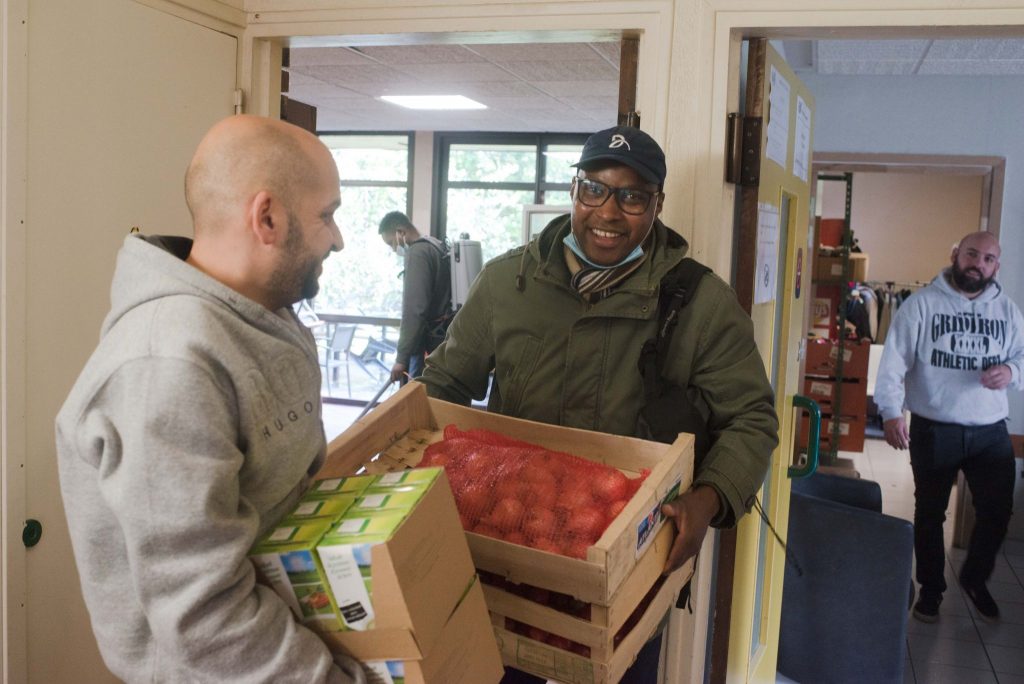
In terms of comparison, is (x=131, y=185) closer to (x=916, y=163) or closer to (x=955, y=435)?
(x=955, y=435)

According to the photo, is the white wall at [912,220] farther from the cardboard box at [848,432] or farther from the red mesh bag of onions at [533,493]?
the red mesh bag of onions at [533,493]

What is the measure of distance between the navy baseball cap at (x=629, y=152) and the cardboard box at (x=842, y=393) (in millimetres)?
4498

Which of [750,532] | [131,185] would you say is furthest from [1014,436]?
[131,185]

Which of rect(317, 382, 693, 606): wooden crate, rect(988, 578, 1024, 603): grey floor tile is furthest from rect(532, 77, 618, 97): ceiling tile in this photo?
rect(317, 382, 693, 606): wooden crate

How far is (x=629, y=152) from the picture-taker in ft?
5.66

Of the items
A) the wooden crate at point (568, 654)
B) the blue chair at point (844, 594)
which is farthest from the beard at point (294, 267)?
the blue chair at point (844, 594)

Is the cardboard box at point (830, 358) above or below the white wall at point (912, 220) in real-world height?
below

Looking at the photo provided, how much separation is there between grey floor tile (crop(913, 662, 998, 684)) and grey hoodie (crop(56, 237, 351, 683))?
10.7 ft

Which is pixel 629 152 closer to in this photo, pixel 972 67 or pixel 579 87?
pixel 972 67

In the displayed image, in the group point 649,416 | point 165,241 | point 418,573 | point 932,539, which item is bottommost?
point 932,539

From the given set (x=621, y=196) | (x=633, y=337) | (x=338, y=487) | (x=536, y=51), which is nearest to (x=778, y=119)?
(x=621, y=196)

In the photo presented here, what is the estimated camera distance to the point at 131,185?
2084mm

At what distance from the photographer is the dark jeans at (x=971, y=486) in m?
4.22

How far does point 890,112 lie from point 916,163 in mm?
379
